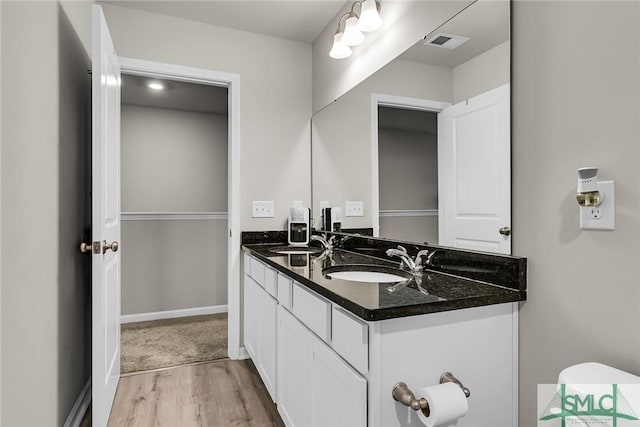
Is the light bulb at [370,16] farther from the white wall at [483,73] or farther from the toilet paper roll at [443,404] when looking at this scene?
the toilet paper roll at [443,404]

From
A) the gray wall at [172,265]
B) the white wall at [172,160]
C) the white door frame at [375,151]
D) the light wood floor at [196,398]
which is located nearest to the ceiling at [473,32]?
the white door frame at [375,151]

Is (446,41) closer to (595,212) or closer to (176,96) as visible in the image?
(595,212)

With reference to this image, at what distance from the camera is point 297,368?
1.51 metres

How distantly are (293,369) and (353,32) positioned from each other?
5.86 feet

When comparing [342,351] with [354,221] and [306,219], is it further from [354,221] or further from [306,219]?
[306,219]

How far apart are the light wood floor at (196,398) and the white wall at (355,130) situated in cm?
116

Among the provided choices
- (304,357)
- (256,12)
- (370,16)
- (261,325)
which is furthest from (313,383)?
(256,12)

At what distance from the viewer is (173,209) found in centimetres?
405

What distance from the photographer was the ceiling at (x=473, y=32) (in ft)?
4.13

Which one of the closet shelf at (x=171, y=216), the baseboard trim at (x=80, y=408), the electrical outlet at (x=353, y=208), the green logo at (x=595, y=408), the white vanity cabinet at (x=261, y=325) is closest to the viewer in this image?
the green logo at (x=595, y=408)

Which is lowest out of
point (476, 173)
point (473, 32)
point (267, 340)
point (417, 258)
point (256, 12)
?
point (267, 340)

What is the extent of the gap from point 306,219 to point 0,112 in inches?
73.5

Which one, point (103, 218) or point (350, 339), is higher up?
point (103, 218)

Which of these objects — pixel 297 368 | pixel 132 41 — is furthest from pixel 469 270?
pixel 132 41
